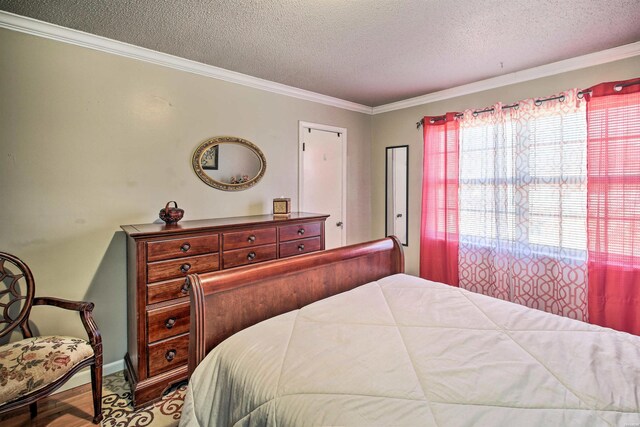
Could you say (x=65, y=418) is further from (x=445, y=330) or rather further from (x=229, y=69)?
(x=229, y=69)

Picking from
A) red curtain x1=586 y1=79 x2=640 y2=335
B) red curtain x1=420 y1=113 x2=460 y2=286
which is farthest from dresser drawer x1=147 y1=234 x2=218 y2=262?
red curtain x1=586 y1=79 x2=640 y2=335

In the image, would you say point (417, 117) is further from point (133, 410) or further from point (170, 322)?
point (133, 410)

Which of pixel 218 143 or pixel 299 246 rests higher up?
pixel 218 143

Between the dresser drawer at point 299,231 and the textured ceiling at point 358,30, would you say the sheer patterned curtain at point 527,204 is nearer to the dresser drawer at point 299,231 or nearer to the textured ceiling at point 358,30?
the textured ceiling at point 358,30

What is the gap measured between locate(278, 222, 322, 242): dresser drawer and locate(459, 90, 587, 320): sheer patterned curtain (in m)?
1.60

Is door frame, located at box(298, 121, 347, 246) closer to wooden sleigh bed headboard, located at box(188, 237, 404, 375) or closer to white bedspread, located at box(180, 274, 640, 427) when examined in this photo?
wooden sleigh bed headboard, located at box(188, 237, 404, 375)

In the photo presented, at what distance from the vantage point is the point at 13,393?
1502 millimetres

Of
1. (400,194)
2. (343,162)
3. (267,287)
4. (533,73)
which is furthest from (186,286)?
(533,73)

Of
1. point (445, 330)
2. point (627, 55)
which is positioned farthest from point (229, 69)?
point (627, 55)

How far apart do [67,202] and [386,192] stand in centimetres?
331

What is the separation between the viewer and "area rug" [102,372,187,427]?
1880mm

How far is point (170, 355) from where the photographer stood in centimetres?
209

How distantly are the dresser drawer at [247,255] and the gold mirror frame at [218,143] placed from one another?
737mm

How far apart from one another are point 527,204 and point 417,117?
157 cm
